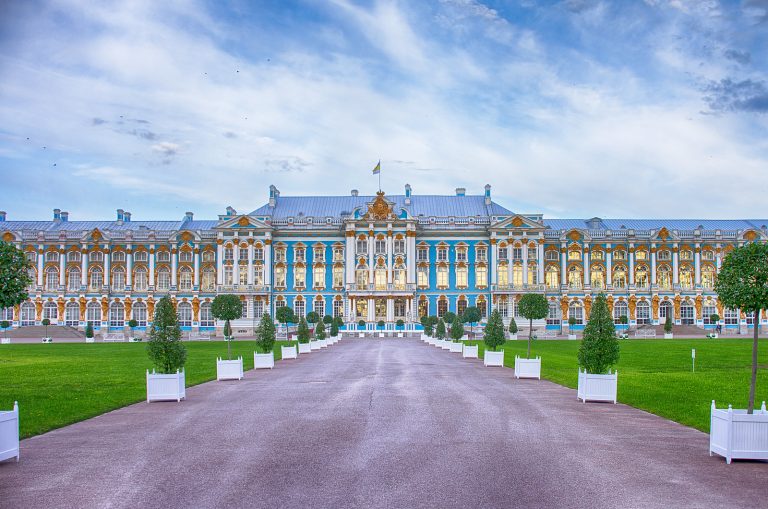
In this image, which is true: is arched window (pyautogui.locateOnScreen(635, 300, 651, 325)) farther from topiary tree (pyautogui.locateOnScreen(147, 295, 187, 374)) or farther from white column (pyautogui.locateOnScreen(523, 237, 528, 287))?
topiary tree (pyautogui.locateOnScreen(147, 295, 187, 374))

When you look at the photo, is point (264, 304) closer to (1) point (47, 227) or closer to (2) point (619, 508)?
(1) point (47, 227)

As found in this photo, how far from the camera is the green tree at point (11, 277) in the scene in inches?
719

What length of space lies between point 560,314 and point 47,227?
6960 cm

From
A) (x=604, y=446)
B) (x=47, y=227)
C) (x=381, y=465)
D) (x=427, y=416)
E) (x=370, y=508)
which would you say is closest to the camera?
(x=370, y=508)

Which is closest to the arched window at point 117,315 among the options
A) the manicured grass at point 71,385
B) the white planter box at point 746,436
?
the manicured grass at point 71,385

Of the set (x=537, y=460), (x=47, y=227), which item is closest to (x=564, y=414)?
(x=537, y=460)

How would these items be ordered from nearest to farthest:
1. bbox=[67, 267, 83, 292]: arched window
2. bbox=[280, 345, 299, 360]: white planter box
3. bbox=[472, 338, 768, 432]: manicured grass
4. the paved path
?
the paved path
bbox=[472, 338, 768, 432]: manicured grass
bbox=[280, 345, 299, 360]: white planter box
bbox=[67, 267, 83, 292]: arched window

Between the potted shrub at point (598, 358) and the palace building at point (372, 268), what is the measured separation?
222 ft

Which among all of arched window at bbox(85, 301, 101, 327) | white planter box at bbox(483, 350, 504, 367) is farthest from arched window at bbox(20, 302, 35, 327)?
white planter box at bbox(483, 350, 504, 367)

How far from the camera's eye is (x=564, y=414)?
762 inches

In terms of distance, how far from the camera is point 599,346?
22344 millimetres

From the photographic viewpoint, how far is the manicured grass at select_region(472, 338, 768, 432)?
2048 cm

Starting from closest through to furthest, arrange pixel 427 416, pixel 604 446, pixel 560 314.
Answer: pixel 604 446
pixel 427 416
pixel 560 314

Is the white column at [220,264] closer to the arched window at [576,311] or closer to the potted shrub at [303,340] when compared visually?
the arched window at [576,311]
